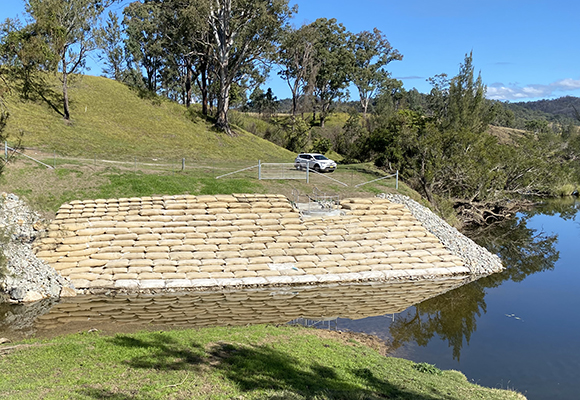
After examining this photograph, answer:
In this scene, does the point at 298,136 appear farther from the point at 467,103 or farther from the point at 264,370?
the point at 264,370

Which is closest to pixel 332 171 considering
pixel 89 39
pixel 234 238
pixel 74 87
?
pixel 234 238

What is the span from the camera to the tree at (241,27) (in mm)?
42938

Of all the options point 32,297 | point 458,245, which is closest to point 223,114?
point 458,245

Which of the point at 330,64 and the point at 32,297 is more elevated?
the point at 330,64

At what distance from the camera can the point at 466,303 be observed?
684 inches

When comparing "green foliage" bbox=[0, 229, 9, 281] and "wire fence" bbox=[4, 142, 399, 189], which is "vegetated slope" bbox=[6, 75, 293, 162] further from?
"green foliage" bbox=[0, 229, 9, 281]

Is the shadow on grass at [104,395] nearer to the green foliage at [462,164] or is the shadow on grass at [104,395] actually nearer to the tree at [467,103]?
the green foliage at [462,164]

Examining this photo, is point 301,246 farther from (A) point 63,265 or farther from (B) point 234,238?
(A) point 63,265

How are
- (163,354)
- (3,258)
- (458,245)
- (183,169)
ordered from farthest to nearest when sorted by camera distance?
(183,169) → (458,245) → (3,258) → (163,354)

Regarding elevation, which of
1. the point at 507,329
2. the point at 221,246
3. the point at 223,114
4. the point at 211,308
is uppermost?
the point at 223,114

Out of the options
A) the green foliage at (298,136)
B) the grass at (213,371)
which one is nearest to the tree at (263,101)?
the green foliage at (298,136)

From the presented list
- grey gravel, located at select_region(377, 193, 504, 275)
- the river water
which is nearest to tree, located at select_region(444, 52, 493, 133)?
grey gravel, located at select_region(377, 193, 504, 275)

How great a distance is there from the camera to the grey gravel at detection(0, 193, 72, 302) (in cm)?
1570

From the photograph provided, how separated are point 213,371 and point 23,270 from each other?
1145 cm
